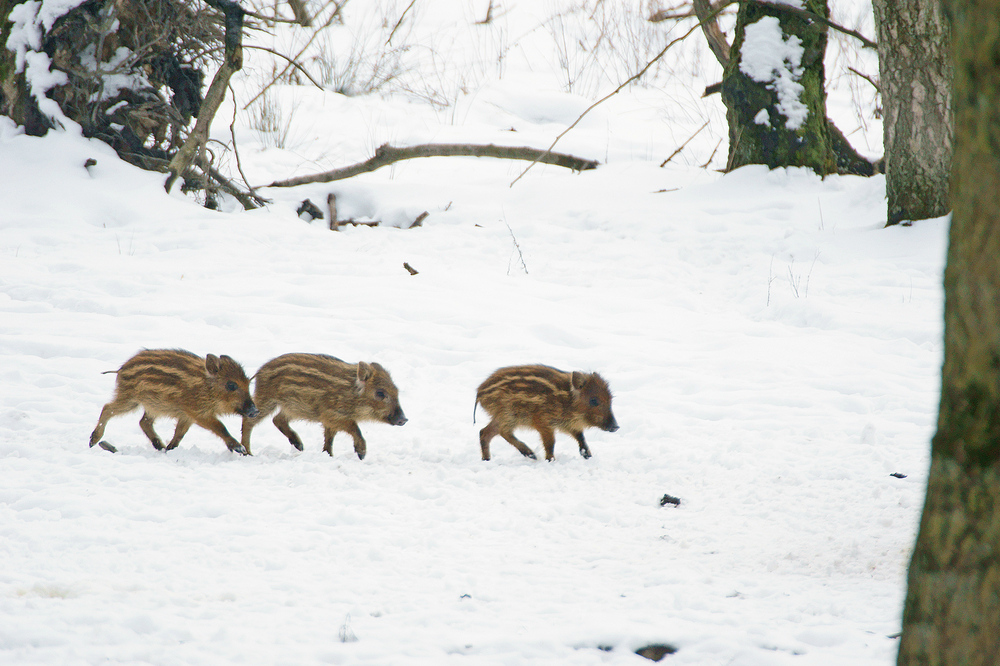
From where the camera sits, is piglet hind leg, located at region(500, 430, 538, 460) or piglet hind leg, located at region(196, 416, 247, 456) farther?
piglet hind leg, located at region(500, 430, 538, 460)

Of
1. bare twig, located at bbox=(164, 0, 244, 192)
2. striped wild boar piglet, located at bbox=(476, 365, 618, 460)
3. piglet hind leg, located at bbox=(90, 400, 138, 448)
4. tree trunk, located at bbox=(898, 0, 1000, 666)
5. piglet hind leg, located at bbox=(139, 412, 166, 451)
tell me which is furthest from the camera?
bare twig, located at bbox=(164, 0, 244, 192)

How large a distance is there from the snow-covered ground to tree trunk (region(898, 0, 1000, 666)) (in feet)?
Result: 3.96

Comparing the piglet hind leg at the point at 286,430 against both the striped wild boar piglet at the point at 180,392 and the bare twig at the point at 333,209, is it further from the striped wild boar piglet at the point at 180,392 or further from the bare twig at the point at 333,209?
the bare twig at the point at 333,209

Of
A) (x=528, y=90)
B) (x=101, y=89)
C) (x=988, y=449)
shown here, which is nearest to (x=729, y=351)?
(x=988, y=449)

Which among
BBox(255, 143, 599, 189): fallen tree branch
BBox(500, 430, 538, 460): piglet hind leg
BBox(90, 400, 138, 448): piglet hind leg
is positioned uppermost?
BBox(255, 143, 599, 189): fallen tree branch

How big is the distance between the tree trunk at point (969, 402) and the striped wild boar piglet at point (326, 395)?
4.27 metres

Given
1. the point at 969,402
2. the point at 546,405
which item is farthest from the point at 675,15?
the point at 969,402

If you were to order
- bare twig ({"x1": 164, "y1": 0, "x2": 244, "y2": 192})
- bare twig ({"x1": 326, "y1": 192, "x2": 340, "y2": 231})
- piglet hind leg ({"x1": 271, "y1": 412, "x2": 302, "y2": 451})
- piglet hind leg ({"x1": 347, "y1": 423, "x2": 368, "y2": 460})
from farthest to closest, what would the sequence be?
bare twig ({"x1": 326, "y1": 192, "x2": 340, "y2": 231}) → bare twig ({"x1": 164, "y1": 0, "x2": 244, "y2": 192}) → piglet hind leg ({"x1": 271, "y1": 412, "x2": 302, "y2": 451}) → piglet hind leg ({"x1": 347, "y1": 423, "x2": 368, "y2": 460})

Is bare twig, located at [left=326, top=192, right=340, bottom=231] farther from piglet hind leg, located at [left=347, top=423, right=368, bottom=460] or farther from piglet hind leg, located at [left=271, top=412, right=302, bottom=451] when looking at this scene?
piglet hind leg, located at [left=347, top=423, right=368, bottom=460]

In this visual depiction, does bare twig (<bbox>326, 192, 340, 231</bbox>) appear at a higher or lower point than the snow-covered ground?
higher

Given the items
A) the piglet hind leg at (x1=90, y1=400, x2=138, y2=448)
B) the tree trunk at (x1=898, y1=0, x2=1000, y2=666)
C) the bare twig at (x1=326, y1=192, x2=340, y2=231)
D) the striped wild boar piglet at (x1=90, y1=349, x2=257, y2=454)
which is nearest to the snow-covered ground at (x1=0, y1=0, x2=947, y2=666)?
the piglet hind leg at (x1=90, y1=400, x2=138, y2=448)

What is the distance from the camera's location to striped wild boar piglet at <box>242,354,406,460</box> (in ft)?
18.1

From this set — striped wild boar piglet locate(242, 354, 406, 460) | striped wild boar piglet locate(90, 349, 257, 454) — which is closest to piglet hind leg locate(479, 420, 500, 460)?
striped wild boar piglet locate(242, 354, 406, 460)

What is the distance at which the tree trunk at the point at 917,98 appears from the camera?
876cm
